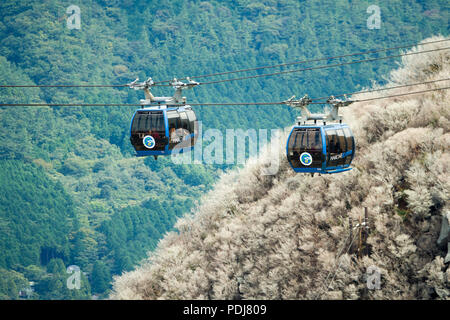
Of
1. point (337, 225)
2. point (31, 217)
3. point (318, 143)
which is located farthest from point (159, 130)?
point (31, 217)

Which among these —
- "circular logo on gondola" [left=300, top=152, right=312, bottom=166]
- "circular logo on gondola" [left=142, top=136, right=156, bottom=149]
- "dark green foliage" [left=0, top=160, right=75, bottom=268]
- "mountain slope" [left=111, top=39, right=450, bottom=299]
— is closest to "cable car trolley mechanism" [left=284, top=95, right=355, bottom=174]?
"circular logo on gondola" [left=300, top=152, right=312, bottom=166]

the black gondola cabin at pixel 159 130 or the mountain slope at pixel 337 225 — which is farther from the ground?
the black gondola cabin at pixel 159 130

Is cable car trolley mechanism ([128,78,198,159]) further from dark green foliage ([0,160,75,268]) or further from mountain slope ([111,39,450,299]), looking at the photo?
dark green foliage ([0,160,75,268])

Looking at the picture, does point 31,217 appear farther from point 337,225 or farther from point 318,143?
point 318,143

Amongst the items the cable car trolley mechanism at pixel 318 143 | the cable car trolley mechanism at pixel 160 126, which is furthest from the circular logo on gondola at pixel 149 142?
the cable car trolley mechanism at pixel 318 143

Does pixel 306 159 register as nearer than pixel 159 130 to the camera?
Yes

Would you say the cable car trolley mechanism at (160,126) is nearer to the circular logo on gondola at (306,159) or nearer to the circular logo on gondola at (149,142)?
the circular logo on gondola at (149,142)
